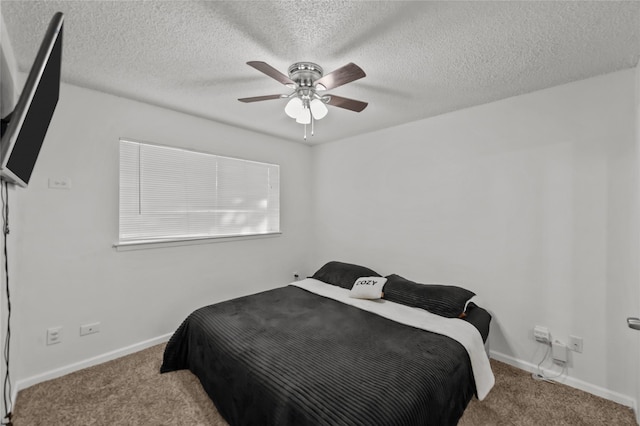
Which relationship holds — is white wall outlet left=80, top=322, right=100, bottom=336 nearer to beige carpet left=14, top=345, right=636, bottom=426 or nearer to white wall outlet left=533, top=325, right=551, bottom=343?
beige carpet left=14, top=345, right=636, bottom=426

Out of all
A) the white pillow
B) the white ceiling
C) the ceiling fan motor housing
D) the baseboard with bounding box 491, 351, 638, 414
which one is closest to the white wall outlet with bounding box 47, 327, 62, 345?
the white ceiling

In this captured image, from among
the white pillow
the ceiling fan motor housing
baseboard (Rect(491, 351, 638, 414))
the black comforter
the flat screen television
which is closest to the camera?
the flat screen television

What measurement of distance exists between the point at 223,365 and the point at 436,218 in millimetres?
2434

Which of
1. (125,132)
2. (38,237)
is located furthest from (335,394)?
(125,132)

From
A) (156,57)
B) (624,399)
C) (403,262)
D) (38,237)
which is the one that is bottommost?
(624,399)

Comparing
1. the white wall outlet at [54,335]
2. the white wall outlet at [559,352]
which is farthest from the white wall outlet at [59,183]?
the white wall outlet at [559,352]

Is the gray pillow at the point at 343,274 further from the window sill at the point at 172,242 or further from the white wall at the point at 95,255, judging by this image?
the white wall at the point at 95,255

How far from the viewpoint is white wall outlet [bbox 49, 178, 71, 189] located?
7.50ft

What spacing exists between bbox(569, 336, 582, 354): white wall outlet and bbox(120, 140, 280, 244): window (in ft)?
10.7

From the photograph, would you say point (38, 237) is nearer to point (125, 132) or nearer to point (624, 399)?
point (125, 132)

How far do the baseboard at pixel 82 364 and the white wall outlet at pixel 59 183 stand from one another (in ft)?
4.86

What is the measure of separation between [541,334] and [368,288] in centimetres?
147

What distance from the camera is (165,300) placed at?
2.94 meters

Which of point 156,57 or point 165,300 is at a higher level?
point 156,57
